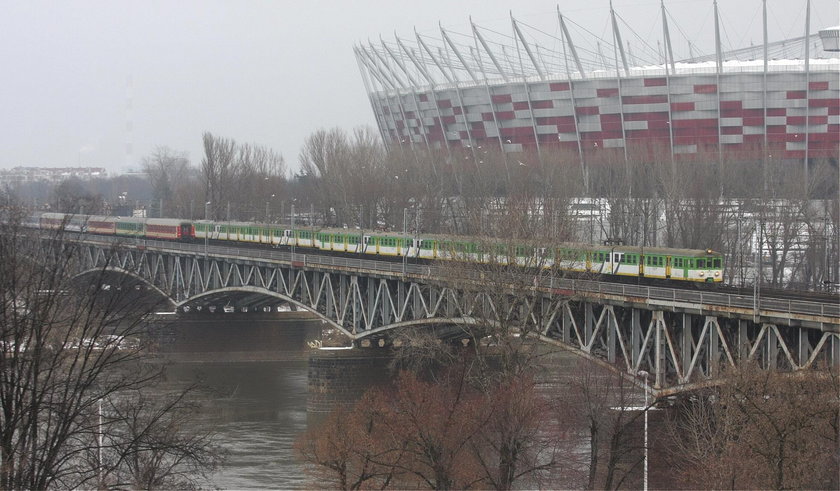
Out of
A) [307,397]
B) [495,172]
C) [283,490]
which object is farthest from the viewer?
[495,172]

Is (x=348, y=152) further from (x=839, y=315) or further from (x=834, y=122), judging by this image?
(x=839, y=315)

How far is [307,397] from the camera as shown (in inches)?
1953

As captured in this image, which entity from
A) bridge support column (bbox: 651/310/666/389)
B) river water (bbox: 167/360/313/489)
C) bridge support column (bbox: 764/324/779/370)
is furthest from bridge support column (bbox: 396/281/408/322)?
bridge support column (bbox: 764/324/779/370)

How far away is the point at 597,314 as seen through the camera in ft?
115

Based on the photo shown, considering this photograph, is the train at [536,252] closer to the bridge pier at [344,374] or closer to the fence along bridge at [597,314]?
the fence along bridge at [597,314]

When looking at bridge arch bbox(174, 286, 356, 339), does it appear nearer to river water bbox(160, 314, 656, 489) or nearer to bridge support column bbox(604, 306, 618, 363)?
river water bbox(160, 314, 656, 489)

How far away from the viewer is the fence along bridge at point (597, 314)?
1069 inches

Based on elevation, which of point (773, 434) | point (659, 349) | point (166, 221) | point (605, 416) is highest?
point (166, 221)

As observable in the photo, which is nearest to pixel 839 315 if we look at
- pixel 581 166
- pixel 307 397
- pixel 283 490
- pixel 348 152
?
pixel 283 490

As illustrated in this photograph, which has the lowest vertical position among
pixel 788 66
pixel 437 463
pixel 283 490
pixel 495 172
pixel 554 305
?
pixel 283 490

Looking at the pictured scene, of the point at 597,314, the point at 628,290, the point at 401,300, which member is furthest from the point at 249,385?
the point at 628,290

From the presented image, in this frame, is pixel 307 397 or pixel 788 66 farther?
pixel 788 66

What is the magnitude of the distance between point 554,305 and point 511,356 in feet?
12.8

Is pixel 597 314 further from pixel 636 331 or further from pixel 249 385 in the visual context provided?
pixel 249 385
